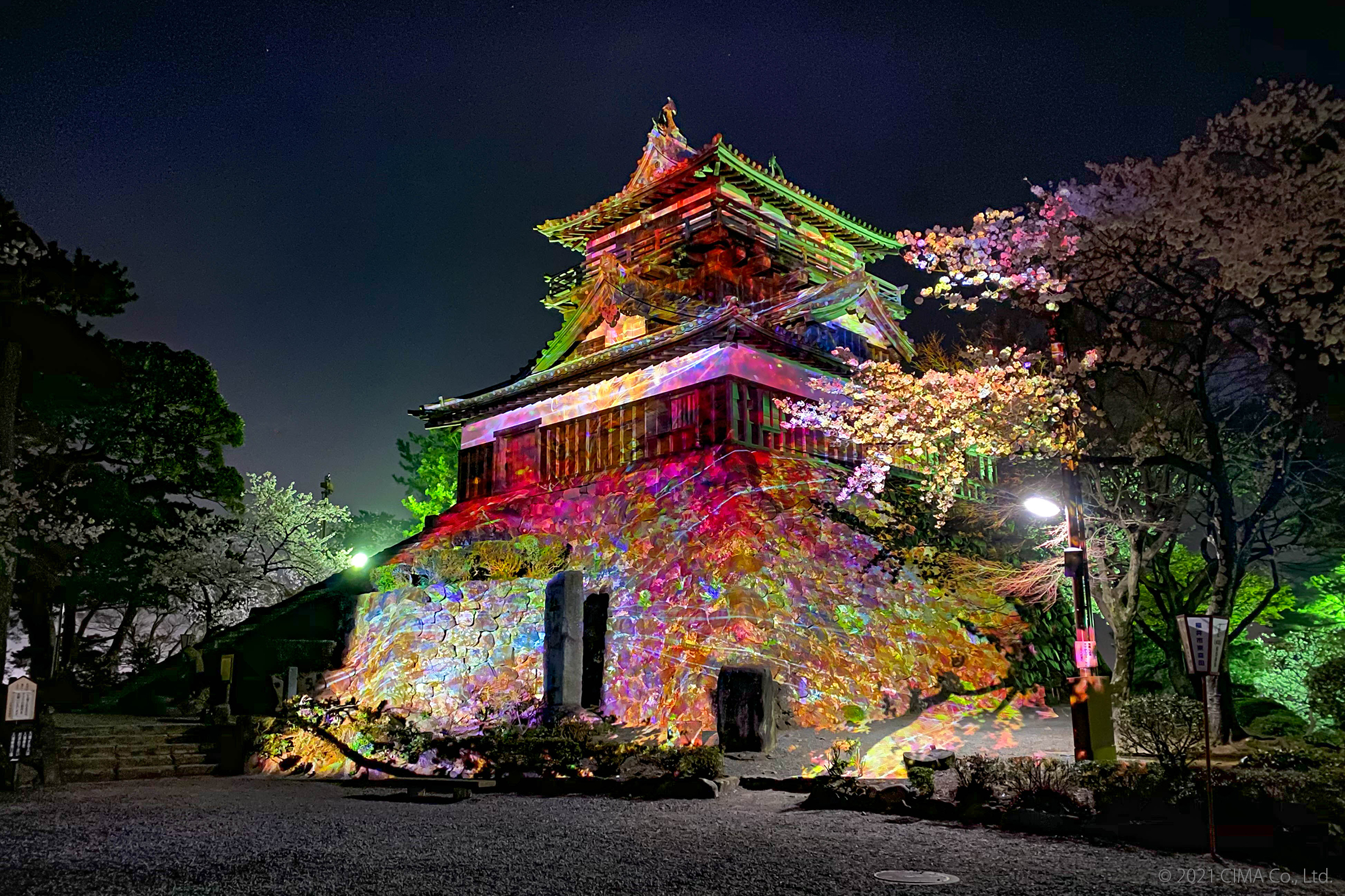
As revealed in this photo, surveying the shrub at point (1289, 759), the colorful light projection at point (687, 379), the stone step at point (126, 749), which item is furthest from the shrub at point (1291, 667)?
the stone step at point (126, 749)

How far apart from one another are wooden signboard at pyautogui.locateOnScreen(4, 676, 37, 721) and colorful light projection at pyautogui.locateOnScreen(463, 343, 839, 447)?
587 inches

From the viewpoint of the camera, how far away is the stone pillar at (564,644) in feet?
56.3

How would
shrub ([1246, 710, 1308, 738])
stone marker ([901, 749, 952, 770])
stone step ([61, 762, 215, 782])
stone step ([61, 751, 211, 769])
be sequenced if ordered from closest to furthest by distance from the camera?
stone marker ([901, 749, 952, 770]), stone step ([61, 762, 215, 782]), stone step ([61, 751, 211, 769]), shrub ([1246, 710, 1308, 738])

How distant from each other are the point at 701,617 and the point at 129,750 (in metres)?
11.7

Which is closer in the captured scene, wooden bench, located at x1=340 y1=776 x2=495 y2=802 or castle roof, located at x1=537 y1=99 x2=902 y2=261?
wooden bench, located at x1=340 y1=776 x2=495 y2=802

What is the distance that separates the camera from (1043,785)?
9289mm

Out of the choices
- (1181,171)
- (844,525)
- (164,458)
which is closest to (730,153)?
(844,525)

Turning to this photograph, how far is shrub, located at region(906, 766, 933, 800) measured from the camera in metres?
9.96

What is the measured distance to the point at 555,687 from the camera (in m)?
17.2

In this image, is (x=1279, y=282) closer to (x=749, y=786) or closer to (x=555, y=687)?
(x=749, y=786)

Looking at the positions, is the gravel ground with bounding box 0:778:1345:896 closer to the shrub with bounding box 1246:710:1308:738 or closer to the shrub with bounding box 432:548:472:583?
the shrub with bounding box 432:548:472:583

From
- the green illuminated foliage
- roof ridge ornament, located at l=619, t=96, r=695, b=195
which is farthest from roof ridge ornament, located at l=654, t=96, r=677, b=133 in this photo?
the green illuminated foliage

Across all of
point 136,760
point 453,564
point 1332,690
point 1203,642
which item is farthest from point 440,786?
point 1332,690

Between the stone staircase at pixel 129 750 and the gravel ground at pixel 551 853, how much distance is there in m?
4.14
